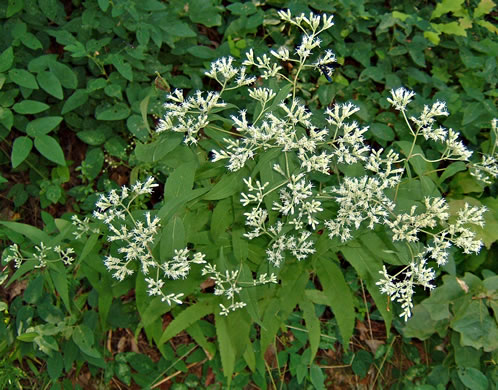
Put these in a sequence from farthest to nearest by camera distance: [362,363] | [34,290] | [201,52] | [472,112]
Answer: [201,52] → [362,363] → [472,112] → [34,290]

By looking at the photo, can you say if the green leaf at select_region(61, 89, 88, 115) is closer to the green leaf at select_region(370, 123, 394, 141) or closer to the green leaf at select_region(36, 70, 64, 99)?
the green leaf at select_region(36, 70, 64, 99)

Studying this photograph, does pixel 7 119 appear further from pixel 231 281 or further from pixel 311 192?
pixel 311 192

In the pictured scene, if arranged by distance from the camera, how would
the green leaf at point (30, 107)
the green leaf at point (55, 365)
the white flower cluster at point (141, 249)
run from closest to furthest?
the white flower cluster at point (141, 249)
the green leaf at point (55, 365)
the green leaf at point (30, 107)

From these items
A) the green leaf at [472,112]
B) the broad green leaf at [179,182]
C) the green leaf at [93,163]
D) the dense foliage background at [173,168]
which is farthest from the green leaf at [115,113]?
the green leaf at [472,112]

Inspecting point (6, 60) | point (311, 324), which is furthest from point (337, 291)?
point (6, 60)

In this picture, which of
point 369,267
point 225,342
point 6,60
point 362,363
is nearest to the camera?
point 369,267

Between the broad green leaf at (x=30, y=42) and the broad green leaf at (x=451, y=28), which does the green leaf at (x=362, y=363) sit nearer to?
the broad green leaf at (x=451, y=28)

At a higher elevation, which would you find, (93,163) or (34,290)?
(93,163)
